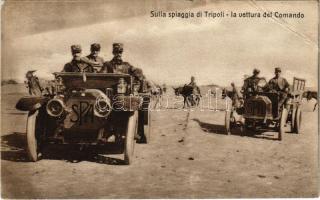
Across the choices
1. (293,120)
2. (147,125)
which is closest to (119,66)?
(147,125)

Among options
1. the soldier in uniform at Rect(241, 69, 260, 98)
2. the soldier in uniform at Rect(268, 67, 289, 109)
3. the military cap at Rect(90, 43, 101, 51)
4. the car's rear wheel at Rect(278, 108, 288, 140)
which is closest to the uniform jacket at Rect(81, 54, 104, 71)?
the military cap at Rect(90, 43, 101, 51)

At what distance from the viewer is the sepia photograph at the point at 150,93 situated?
6883mm

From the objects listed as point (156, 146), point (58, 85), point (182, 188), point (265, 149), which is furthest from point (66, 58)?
point (265, 149)

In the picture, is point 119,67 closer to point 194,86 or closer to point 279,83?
point 194,86

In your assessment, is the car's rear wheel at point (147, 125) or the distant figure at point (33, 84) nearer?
the distant figure at point (33, 84)

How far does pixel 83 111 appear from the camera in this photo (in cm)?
662

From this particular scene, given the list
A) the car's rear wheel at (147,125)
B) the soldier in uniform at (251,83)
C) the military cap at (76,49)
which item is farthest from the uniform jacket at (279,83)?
the military cap at (76,49)

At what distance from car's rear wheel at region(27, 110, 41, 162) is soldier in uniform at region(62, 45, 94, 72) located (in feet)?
3.09

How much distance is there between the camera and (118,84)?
22.6 feet

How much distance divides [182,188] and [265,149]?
5.29ft

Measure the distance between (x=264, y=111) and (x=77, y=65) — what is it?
11.7ft

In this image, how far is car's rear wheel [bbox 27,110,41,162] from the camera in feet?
21.8

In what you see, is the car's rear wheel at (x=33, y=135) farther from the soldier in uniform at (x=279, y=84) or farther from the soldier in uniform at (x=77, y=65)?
the soldier in uniform at (x=279, y=84)

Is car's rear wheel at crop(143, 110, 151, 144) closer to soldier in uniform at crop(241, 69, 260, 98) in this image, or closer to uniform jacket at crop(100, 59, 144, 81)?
uniform jacket at crop(100, 59, 144, 81)
